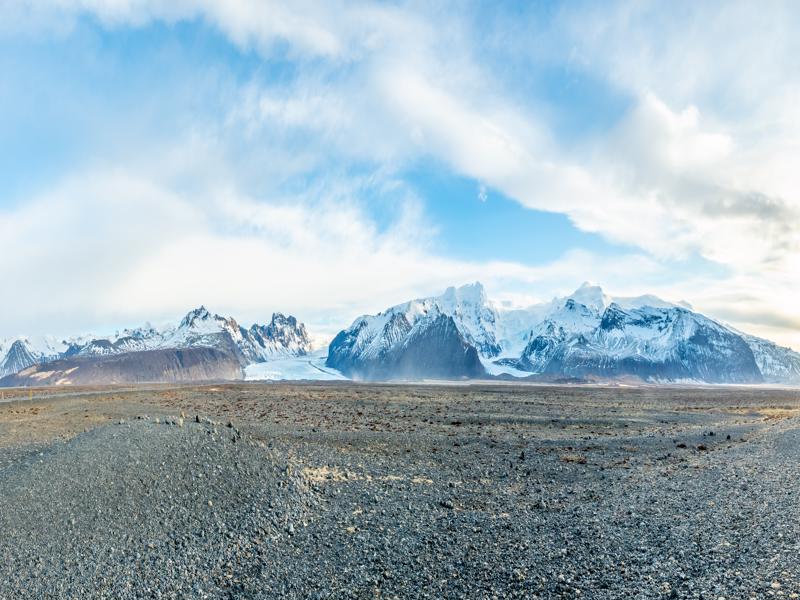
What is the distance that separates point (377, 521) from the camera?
55.8 ft

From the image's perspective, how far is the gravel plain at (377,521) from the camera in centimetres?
1266

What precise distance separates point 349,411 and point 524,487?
36306 millimetres

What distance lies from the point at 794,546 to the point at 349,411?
4614 centimetres

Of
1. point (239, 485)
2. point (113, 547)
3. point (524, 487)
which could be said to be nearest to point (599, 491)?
point (524, 487)

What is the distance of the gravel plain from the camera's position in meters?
12.7

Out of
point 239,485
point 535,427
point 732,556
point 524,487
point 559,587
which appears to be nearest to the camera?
point 559,587

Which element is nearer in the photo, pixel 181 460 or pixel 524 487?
pixel 181 460

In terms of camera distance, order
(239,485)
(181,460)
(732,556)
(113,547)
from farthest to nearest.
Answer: (181,460) < (239,485) < (113,547) < (732,556)

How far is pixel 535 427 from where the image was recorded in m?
44.2

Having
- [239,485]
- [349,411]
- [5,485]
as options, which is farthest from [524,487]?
[349,411]

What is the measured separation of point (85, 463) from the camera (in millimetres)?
20047

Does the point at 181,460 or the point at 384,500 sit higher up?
the point at 181,460

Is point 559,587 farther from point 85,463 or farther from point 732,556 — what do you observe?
point 85,463

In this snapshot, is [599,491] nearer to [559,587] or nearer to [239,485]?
[559,587]
